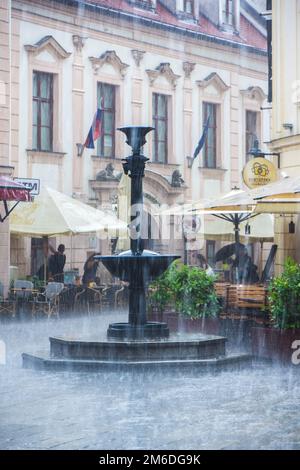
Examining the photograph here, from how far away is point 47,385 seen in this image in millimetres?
11070

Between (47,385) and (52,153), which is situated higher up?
(52,153)

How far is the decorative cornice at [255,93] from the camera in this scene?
110 ft

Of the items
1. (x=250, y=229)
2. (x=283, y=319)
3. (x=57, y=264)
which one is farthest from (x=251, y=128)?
(x=283, y=319)

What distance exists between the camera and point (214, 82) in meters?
32.3

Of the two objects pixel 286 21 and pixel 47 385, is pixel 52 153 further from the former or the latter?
pixel 47 385

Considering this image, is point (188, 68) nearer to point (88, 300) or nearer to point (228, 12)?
point (228, 12)

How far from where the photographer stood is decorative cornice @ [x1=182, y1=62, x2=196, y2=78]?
31.3 meters

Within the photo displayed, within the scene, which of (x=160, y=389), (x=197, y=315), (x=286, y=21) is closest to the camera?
(x=160, y=389)

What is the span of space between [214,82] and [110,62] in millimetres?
4760

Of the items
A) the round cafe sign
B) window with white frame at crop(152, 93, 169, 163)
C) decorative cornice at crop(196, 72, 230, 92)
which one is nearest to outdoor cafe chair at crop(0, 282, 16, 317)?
the round cafe sign

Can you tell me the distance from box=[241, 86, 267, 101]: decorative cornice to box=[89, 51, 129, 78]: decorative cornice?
18.4 ft
